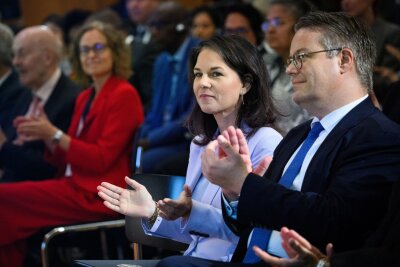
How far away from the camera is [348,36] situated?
9.36 ft

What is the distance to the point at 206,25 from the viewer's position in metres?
6.45

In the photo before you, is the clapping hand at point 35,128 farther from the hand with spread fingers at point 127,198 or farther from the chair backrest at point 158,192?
the hand with spread fingers at point 127,198

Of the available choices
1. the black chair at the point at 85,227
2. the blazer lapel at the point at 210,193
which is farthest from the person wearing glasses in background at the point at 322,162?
the black chair at the point at 85,227

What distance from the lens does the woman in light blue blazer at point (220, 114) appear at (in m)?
3.36

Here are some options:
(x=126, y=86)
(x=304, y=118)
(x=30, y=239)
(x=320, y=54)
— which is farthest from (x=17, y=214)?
(x=320, y=54)

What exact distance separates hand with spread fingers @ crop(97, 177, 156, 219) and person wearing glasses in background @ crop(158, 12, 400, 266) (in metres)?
0.29

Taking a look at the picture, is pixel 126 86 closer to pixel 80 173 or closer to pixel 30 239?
pixel 80 173

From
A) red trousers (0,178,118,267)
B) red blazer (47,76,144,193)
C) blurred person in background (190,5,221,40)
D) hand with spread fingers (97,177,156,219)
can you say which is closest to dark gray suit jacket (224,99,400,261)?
hand with spread fingers (97,177,156,219)

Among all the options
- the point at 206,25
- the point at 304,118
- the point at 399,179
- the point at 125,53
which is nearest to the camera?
the point at 399,179

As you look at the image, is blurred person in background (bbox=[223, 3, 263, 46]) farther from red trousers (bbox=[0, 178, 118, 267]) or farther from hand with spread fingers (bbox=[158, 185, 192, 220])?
hand with spread fingers (bbox=[158, 185, 192, 220])

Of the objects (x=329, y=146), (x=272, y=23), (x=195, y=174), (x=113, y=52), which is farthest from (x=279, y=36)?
(x=329, y=146)

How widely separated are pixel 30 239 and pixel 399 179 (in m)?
3.24

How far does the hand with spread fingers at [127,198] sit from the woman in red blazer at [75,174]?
189cm

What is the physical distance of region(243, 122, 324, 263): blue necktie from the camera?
284 cm
